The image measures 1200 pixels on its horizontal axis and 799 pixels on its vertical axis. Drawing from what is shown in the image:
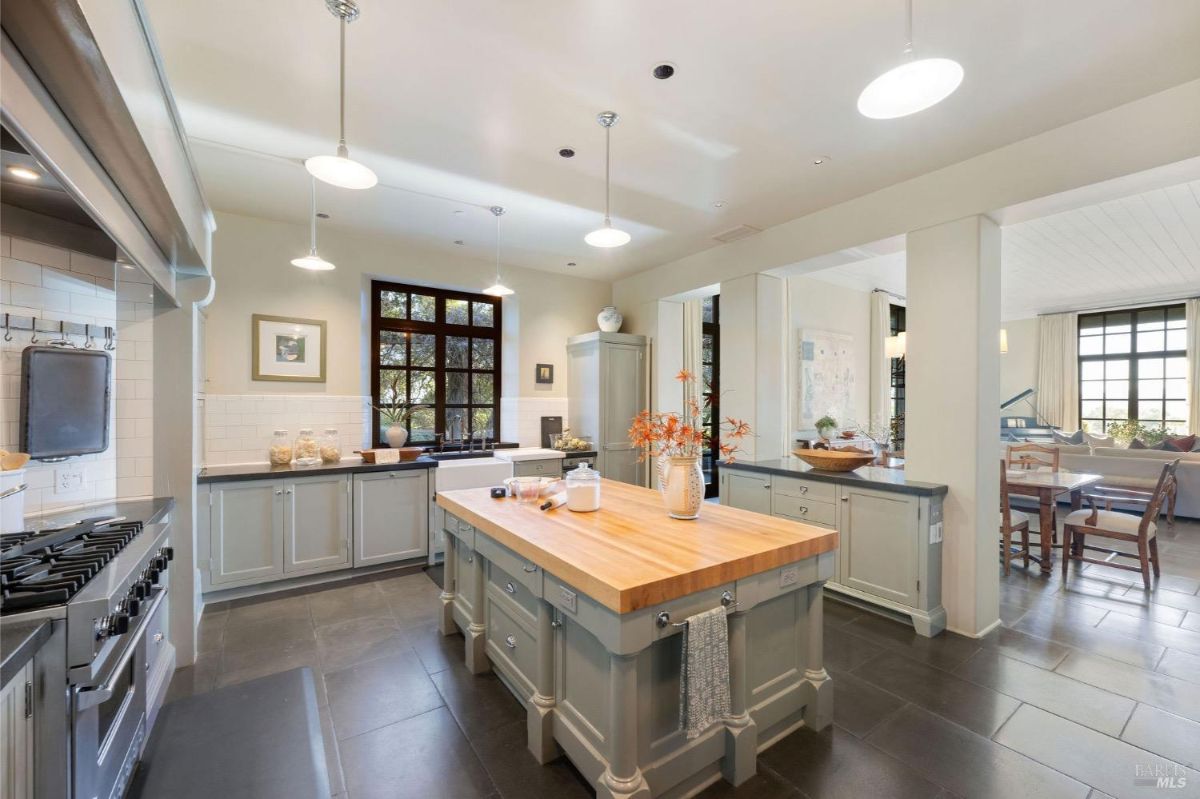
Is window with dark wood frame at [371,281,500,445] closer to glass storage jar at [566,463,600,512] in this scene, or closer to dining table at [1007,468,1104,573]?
glass storage jar at [566,463,600,512]

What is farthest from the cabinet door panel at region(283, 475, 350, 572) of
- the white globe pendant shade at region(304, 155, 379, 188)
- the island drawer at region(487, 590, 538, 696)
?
the white globe pendant shade at region(304, 155, 379, 188)

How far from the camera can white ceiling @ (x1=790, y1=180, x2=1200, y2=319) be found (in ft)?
13.2

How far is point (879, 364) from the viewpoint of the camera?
22.9ft

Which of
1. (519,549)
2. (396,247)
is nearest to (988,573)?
(519,549)

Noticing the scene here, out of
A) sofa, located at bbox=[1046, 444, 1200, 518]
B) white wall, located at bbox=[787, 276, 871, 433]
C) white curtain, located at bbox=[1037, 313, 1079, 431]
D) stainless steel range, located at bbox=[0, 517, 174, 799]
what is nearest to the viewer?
stainless steel range, located at bbox=[0, 517, 174, 799]

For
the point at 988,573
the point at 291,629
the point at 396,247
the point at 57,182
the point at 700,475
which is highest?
the point at 396,247

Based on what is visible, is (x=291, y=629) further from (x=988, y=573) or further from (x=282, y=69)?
(x=988, y=573)

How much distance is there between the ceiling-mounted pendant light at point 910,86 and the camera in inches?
58.4

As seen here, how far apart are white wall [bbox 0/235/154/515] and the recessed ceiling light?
102cm

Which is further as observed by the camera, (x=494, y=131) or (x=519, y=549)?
(x=494, y=131)

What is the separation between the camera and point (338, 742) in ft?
6.56

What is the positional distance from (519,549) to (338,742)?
3.70 ft

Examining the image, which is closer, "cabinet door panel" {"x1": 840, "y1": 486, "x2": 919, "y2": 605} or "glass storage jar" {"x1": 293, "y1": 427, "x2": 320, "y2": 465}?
"cabinet door panel" {"x1": 840, "y1": 486, "x2": 919, "y2": 605}

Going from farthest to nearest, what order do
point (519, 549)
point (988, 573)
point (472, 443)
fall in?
1. point (472, 443)
2. point (988, 573)
3. point (519, 549)
